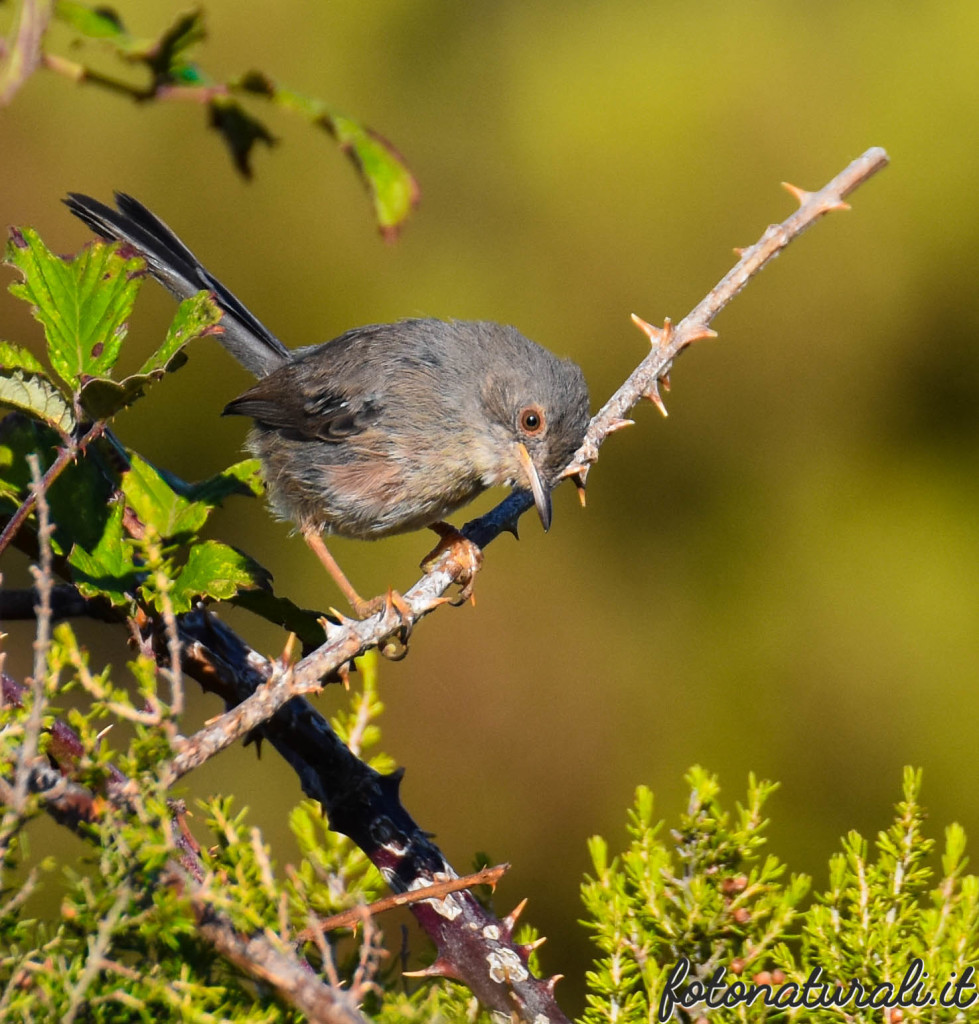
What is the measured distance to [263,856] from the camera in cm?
126

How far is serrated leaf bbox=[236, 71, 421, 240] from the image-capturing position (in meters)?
1.23

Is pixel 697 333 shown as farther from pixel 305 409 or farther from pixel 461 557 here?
pixel 305 409

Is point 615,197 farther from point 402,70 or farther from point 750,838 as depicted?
point 750,838

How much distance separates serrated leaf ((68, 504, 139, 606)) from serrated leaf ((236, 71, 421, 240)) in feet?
2.61

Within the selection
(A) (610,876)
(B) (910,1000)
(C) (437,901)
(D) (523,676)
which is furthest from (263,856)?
(D) (523,676)

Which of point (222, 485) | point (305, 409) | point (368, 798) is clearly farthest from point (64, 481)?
point (305, 409)

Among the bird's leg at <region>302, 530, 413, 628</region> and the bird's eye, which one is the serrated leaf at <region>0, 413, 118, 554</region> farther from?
Result: the bird's eye

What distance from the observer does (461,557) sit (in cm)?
371

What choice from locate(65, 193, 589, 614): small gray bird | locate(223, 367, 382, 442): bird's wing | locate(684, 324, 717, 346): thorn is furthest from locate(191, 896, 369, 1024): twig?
locate(223, 367, 382, 442): bird's wing

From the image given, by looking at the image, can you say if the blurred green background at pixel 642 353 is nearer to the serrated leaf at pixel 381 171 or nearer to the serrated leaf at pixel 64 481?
the serrated leaf at pixel 64 481

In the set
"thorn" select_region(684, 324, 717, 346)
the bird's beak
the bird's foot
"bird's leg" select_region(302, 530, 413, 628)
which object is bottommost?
"bird's leg" select_region(302, 530, 413, 628)

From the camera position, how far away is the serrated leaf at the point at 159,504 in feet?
6.24

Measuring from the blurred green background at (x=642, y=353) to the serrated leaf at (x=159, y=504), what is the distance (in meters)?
3.24

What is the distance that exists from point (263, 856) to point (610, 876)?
2.85ft
